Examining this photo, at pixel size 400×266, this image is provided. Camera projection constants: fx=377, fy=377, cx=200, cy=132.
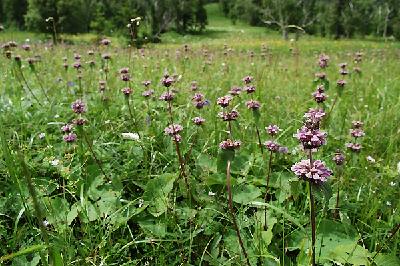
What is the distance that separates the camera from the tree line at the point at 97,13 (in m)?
28.6

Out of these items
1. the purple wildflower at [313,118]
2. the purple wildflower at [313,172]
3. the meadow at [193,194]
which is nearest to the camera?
the purple wildflower at [313,172]

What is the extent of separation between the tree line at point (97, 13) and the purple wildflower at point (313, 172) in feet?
13.7

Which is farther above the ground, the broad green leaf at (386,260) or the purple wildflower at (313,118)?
the purple wildflower at (313,118)

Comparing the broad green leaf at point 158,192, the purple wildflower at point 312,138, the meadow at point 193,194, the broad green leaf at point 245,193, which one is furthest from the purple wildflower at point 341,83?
the purple wildflower at point 312,138

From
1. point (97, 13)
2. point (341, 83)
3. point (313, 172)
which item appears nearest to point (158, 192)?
point (313, 172)

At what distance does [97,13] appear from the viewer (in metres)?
27.1

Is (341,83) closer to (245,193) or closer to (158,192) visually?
(245,193)

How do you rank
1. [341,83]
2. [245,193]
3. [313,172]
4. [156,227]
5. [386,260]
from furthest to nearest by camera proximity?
[341,83]
[245,193]
[156,227]
[386,260]
[313,172]

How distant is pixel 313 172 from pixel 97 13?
1112 inches

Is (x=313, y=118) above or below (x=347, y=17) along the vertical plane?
below

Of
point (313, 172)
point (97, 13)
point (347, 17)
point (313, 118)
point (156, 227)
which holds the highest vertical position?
point (347, 17)

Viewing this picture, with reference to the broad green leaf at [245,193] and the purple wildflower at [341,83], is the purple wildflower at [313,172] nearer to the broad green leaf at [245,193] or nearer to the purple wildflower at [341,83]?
the broad green leaf at [245,193]

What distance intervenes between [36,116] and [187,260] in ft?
8.01

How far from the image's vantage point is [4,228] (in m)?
2.15
